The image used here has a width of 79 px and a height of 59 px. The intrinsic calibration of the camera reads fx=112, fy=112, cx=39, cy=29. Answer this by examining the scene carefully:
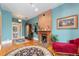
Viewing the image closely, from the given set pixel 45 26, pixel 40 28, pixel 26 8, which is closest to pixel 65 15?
pixel 45 26

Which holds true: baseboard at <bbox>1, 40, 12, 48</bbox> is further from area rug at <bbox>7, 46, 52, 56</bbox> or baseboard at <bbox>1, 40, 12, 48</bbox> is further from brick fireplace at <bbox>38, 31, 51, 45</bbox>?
brick fireplace at <bbox>38, 31, 51, 45</bbox>

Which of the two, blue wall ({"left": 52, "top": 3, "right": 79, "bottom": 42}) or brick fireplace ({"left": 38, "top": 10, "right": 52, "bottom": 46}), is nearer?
blue wall ({"left": 52, "top": 3, "right": 79, "bottom": 42})

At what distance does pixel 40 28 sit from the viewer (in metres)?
2.96

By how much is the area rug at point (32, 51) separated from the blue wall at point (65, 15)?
0.50 m

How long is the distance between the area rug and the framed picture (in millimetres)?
721

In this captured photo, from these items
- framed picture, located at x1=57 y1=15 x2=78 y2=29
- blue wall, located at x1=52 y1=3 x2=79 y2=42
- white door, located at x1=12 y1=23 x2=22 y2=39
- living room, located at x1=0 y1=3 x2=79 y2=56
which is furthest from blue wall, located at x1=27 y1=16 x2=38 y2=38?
framed picture, located at x1=57 y1=15 x2=78 y2=29

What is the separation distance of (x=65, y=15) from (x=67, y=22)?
0.19 metres

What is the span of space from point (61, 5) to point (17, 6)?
1.10m

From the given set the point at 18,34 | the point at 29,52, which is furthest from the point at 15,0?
the point at 29,52

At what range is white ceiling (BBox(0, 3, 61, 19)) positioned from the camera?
279 centimetres

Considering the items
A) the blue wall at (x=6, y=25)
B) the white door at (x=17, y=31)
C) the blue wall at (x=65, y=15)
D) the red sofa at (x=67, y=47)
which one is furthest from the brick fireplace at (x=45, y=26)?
the blue wall at (x=6, y=25)

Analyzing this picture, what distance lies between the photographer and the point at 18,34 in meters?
2.96

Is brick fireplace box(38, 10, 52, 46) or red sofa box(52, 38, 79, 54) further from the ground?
brick fireplace box(38, 10, 52, 46)

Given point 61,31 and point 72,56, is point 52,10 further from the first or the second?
point 72,56
